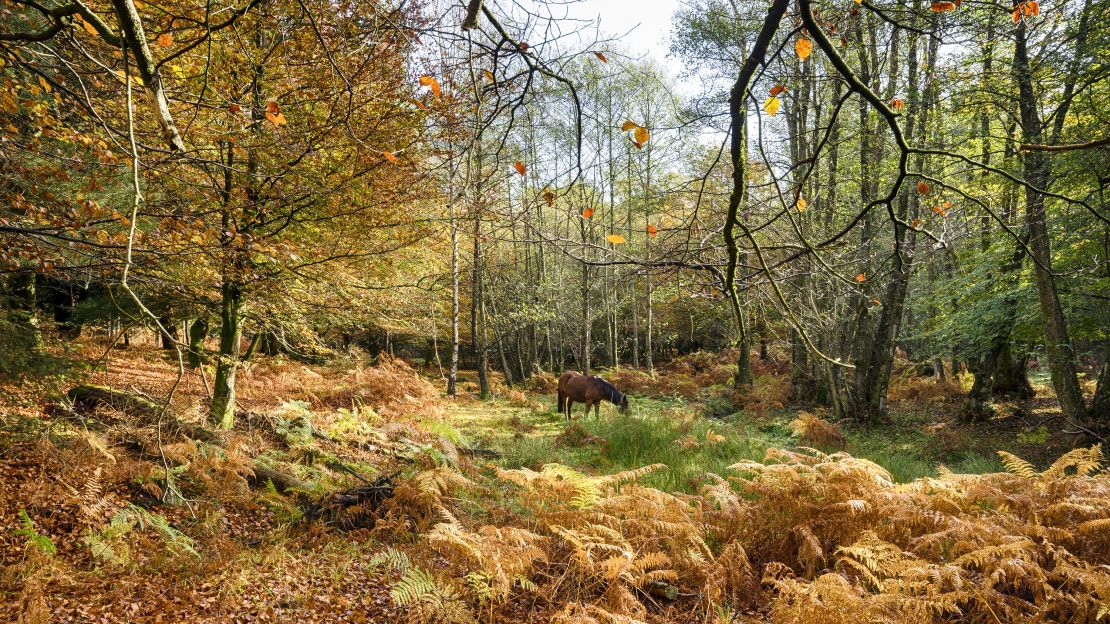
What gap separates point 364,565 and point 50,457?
143 inches

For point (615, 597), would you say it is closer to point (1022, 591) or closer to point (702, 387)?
point (1022, 591)

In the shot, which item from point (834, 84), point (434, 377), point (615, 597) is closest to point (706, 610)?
point (615, 597)

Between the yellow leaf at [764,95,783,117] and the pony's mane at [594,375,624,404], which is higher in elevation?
the yellow leaf at [764,95,783,117]

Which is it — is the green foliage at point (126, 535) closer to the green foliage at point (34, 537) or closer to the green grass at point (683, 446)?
the green foliage at point (34, 537)

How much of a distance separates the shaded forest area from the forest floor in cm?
4

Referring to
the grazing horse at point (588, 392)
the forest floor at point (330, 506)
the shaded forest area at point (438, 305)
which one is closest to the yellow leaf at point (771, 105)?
the shaded forest area at point (438, 305)

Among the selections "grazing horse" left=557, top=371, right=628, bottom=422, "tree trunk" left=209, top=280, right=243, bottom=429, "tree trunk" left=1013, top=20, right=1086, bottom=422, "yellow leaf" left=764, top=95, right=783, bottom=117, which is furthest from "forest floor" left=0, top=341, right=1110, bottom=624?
"yellow leaf" left=764, top=95, right=783, bottom=117

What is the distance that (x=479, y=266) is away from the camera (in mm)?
15984

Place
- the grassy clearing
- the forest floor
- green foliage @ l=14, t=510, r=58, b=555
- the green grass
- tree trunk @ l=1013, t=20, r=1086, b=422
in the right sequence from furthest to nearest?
tree trunk @ l=1013, t=20, r=1086, b=422 < the grassy clearing < the green grass < green foliage @ l=14, t=510, r=58, b=555 < the forest floor

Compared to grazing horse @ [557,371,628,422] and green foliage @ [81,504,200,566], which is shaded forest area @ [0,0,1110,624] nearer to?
green foliage @ [81,504,200,566]

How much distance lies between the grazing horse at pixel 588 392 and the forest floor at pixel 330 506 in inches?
75.0

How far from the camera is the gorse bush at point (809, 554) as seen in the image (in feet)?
10.0

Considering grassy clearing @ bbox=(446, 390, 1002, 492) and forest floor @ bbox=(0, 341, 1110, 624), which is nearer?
forest floor @ bbox=(0, 341, 1110, 624)

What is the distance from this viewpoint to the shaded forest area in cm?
276
